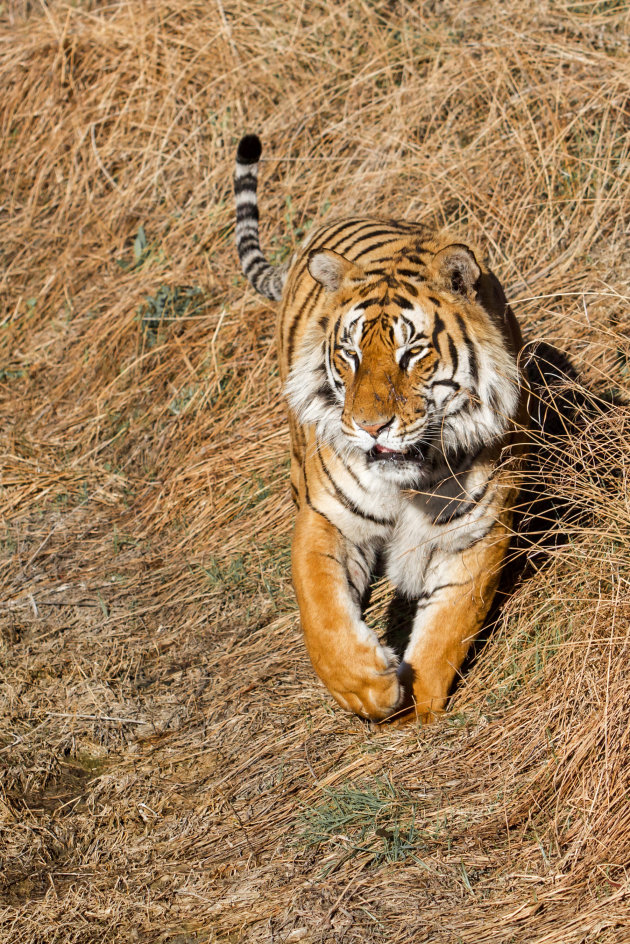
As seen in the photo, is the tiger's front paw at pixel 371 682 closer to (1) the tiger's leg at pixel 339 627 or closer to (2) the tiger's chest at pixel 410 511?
(1) the tiger's leg at pixel 339 627

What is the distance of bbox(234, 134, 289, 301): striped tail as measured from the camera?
4.79 m

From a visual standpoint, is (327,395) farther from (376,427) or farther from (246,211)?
(246,211)

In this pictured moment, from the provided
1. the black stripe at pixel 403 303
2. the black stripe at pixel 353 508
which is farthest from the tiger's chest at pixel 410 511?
the black stripe at pixel 403 303

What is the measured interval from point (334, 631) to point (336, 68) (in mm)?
4264

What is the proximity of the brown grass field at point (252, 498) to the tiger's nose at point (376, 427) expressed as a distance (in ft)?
1.85

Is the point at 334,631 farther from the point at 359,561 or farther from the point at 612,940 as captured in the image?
the point at 612,940

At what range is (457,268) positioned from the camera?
305 centimetres

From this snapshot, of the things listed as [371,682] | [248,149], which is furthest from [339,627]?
[248,149]

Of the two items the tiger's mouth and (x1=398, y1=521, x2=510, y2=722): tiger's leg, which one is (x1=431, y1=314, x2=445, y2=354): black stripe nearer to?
the tiger's mouth

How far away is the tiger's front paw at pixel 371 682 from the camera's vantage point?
123 inches

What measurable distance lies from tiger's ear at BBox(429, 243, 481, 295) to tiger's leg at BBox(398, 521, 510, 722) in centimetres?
79

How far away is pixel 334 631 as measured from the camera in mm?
3205

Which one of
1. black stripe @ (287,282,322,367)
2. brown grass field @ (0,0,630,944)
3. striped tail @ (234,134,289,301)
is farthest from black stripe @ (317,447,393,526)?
striped tail @ (234,134,289,301)

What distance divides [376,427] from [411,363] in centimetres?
26
